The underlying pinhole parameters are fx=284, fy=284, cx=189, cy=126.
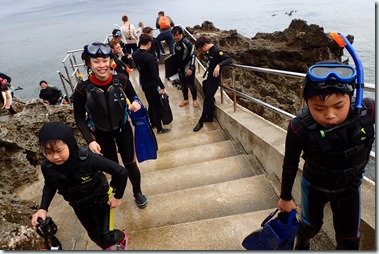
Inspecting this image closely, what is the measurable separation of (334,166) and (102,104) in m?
2.07

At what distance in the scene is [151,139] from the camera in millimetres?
3262

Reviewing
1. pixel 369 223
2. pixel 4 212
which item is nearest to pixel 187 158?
pixel 4 212

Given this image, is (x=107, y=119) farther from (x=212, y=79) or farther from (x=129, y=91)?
(x=212, y=79)

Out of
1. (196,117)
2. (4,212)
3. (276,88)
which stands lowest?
(276,88)

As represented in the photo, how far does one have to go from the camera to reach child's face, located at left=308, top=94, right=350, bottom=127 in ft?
5.08

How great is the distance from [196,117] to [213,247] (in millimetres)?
4048

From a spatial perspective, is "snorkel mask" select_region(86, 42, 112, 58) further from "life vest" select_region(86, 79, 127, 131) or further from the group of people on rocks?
"life vest" select_region(86, 79, 127, 131)

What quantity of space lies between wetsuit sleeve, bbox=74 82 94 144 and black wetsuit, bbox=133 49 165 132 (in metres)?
2.28

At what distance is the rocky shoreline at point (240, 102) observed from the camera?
117 inches

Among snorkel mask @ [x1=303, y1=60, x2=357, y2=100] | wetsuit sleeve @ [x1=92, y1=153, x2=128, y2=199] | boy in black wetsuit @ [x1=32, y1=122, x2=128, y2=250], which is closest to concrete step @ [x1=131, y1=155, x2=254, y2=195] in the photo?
boy in black wetsuit @ [x1=32, y1=122, x2=128, y2=250]

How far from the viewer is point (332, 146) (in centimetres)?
169

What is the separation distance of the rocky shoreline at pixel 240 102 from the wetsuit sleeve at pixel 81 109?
1030 mm

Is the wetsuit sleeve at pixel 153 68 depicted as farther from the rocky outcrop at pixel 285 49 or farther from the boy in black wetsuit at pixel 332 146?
the rocky outcrop at pixel 285 49

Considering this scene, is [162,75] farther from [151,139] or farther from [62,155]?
[62,155]
